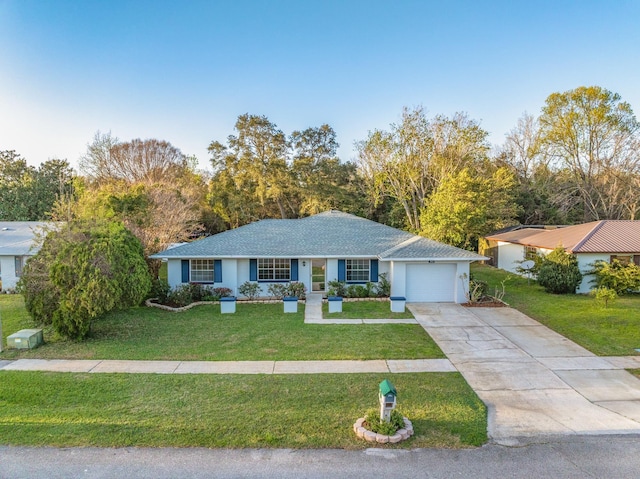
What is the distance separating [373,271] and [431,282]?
2645 mm

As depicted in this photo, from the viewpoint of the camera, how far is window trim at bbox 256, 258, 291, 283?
17.8m

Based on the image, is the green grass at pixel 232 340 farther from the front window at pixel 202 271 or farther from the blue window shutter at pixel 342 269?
the blue window shutter at pixel 342 269

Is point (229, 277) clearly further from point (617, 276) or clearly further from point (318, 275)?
point (617, 276)

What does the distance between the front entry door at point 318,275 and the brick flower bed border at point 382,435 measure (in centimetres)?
1192

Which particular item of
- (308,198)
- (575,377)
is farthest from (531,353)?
(308,198)

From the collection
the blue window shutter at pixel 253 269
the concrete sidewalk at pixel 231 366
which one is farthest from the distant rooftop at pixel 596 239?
the blue window shutter at pixel 253 269

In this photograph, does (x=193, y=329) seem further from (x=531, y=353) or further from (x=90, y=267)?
(x=531, y=353)

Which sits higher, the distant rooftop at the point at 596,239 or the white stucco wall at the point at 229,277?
the distant rooftop at the point at 596,239

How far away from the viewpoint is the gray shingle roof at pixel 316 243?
56.2 ft

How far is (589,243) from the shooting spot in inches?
781

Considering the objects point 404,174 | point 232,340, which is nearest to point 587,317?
point 232,340

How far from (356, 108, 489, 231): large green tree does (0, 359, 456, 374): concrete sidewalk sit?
2066cm

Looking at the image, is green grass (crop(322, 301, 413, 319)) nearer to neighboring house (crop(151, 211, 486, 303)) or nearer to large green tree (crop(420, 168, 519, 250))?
neighboring house (crop(151, 211, 486, 303))

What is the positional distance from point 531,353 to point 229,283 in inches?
487
